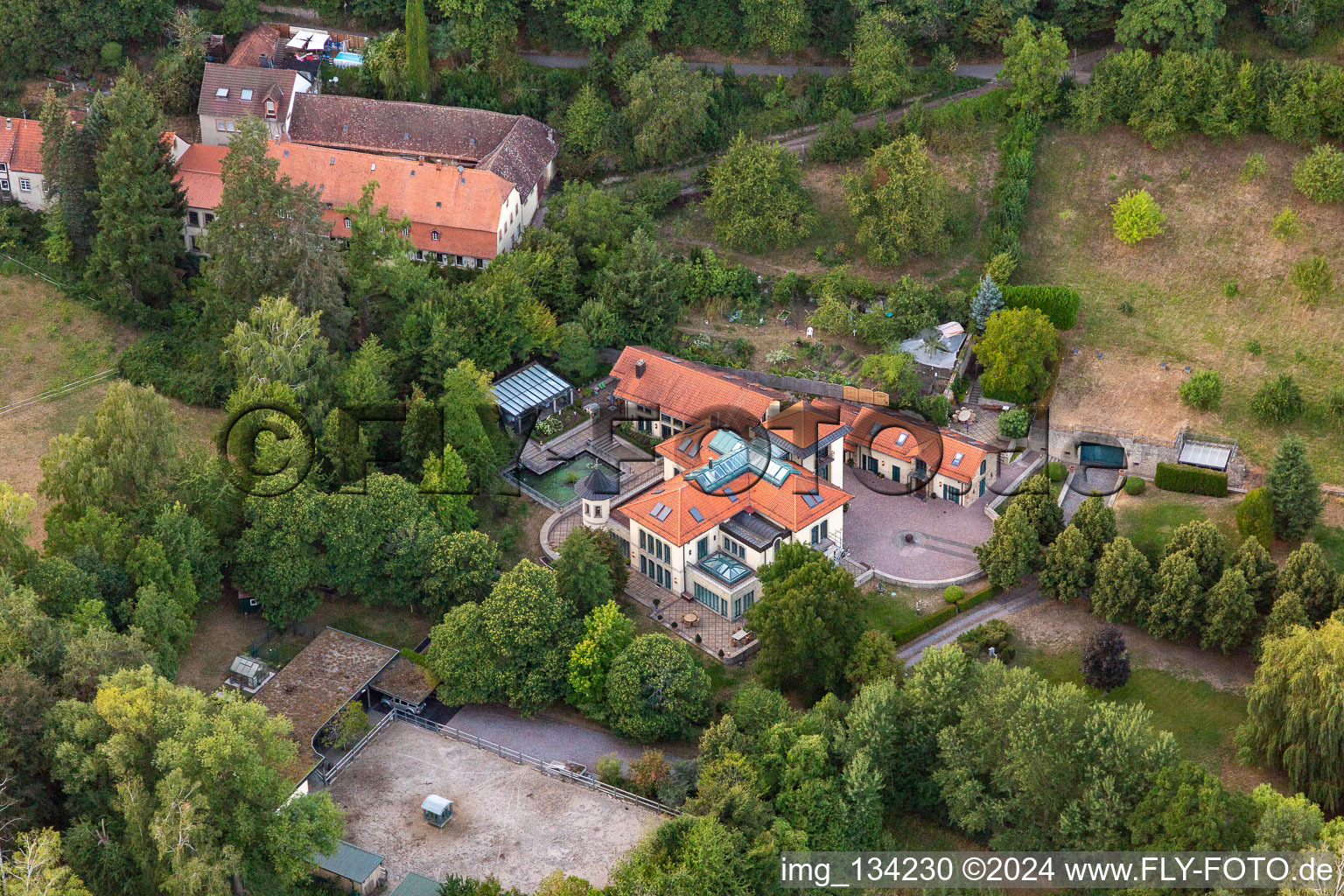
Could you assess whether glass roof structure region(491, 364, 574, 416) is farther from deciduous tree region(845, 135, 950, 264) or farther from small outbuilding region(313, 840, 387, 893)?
small outbuilding region(313, 840, 387, 893)

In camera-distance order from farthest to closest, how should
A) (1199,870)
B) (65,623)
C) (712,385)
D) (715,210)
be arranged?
(715,210)
(712,385)
(65,623)
(1199,870)

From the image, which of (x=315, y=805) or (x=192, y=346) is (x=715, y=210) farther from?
(x=315, y=805)

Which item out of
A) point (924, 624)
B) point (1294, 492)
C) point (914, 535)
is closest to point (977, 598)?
point (924, 624)

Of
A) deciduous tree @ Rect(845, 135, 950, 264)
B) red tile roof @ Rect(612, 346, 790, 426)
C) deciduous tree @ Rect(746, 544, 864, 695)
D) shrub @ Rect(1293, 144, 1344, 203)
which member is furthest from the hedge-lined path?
shrub @ Rect(1293, 144, 1344, 203)

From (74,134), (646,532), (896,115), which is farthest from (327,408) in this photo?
(896,115)

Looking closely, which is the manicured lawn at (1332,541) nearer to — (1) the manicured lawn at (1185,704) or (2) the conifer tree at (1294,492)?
(2) the conifer tree at (1294,492)

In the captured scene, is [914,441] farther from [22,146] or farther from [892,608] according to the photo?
[22,146]
